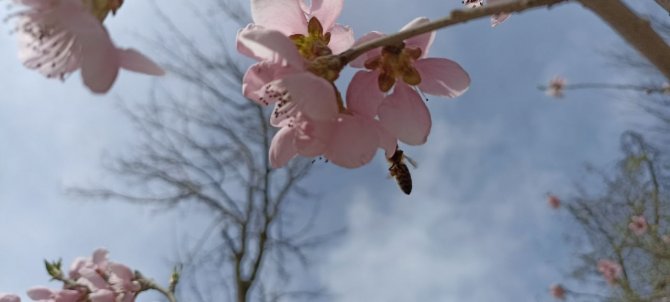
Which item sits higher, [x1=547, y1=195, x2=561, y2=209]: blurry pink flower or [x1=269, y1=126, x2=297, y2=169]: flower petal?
[x1=547, y1=195, x2=561, y2=209]: blurry pink flower

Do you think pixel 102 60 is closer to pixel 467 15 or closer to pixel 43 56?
pixel 43 56

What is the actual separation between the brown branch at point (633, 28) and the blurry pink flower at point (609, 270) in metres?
5.95

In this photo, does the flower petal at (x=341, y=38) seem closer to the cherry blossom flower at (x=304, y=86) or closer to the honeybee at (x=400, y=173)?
the cherry blossom flower at (x=304, y=86)

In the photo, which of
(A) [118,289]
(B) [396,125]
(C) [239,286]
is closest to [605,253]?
(C) [239,286]

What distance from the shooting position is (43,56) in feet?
2.20

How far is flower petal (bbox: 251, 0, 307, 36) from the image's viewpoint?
79 centimetres

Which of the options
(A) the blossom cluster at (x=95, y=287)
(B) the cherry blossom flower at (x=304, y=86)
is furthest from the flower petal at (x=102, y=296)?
(B) the cherry blossom flower at (x=304, y=86)

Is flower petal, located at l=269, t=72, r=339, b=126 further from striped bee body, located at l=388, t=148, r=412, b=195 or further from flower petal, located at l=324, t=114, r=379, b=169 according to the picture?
striped bee body, located at l=388, t=148, r=412, b=195

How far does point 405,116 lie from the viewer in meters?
0.74

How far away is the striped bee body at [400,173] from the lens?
2.70 feet

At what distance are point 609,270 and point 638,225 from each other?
582 mm

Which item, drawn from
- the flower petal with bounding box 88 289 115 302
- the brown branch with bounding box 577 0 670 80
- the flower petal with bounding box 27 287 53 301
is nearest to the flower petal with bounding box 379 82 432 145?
the brown branch with bounding box 577 0 670 80

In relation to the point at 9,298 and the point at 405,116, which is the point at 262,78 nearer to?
the point at 405,116

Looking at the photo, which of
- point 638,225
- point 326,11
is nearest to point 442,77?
point 326,11
